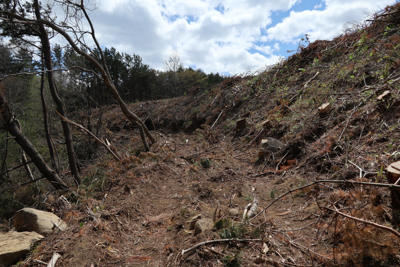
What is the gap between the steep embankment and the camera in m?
2.10

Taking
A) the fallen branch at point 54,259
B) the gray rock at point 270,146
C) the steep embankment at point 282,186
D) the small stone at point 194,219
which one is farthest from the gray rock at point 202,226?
the gray rock at point 270,146

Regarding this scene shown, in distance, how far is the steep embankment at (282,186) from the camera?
2.10 m

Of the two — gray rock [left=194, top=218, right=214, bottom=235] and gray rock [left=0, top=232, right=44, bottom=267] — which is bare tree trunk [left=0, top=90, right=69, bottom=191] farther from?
gray rock [left=194, top=218, right=214, bottom=235]

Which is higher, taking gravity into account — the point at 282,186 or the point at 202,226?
the point at 282,186

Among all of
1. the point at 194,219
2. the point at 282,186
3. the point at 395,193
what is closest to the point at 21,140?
the point at 194,219

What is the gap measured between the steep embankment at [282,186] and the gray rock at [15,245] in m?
0.22

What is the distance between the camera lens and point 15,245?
101 inches

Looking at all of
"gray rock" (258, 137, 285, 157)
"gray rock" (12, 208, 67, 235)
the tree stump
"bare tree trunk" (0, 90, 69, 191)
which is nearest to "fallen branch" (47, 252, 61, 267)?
"gray rock" (12, 208, 67, 235)

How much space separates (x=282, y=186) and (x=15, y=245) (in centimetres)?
391

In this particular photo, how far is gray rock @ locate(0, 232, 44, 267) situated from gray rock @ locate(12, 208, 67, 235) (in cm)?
13

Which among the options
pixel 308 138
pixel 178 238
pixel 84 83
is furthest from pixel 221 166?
pixel 84 83

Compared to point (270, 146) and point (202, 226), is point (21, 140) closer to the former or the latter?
point (202, 226)

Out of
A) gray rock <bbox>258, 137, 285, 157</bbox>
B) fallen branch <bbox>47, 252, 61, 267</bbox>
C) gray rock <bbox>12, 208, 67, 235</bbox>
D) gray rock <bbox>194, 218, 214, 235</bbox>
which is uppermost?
gray rock <bbox>258, 137, 285, 157</bbox>

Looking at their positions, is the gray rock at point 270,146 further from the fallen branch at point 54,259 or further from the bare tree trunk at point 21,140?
the bare tree trunk at point 21,140
